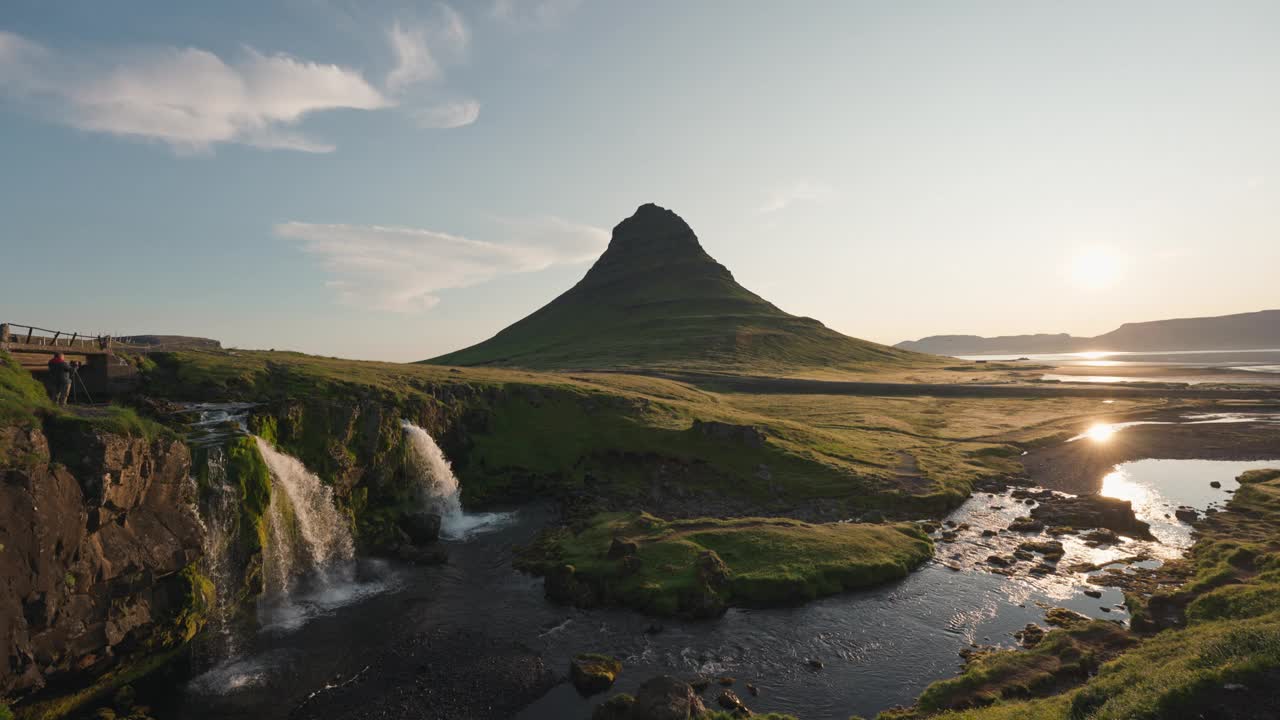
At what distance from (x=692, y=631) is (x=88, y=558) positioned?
96.6 ft

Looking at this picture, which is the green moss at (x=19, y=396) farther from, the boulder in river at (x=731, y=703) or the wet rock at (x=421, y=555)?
the boulder in river at (x=731, y=703)

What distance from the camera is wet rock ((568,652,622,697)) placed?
2798 cm

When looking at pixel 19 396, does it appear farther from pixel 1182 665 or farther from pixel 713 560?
pixel 1182 665

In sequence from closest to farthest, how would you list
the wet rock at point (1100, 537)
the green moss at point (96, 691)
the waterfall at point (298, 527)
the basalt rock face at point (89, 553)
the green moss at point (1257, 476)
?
the basalt rock face at point (89, 553) < the green moss at point (96, 691) < the waterfall at point (298, 527) < the wet rock at point (1100, 537) < the green moss at point (1257, 476)

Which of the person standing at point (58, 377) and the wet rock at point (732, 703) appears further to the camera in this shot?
the person standing at point (58, 377)

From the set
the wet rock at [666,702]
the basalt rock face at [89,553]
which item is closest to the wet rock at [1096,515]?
the wet rock at [666,702]

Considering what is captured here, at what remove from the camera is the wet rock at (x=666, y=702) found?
24.0 metres

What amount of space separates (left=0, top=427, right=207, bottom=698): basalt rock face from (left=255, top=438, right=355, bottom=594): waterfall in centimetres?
536

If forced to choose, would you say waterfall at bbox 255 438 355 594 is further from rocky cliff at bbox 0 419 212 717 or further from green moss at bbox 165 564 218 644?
rocky cliff at bbox 0 419 212 717

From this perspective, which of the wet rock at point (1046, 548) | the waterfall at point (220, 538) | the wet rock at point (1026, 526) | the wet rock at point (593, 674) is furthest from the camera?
the wet rock at point (1026, 526)

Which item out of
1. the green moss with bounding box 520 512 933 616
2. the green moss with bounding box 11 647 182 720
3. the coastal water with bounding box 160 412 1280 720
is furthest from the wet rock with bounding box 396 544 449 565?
the green moss with bounding box 11 647 182 720

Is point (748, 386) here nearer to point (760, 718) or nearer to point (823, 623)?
point (823, 623)

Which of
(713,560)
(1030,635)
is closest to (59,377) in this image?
(713,560)

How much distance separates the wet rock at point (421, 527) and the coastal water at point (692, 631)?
2332 mm
